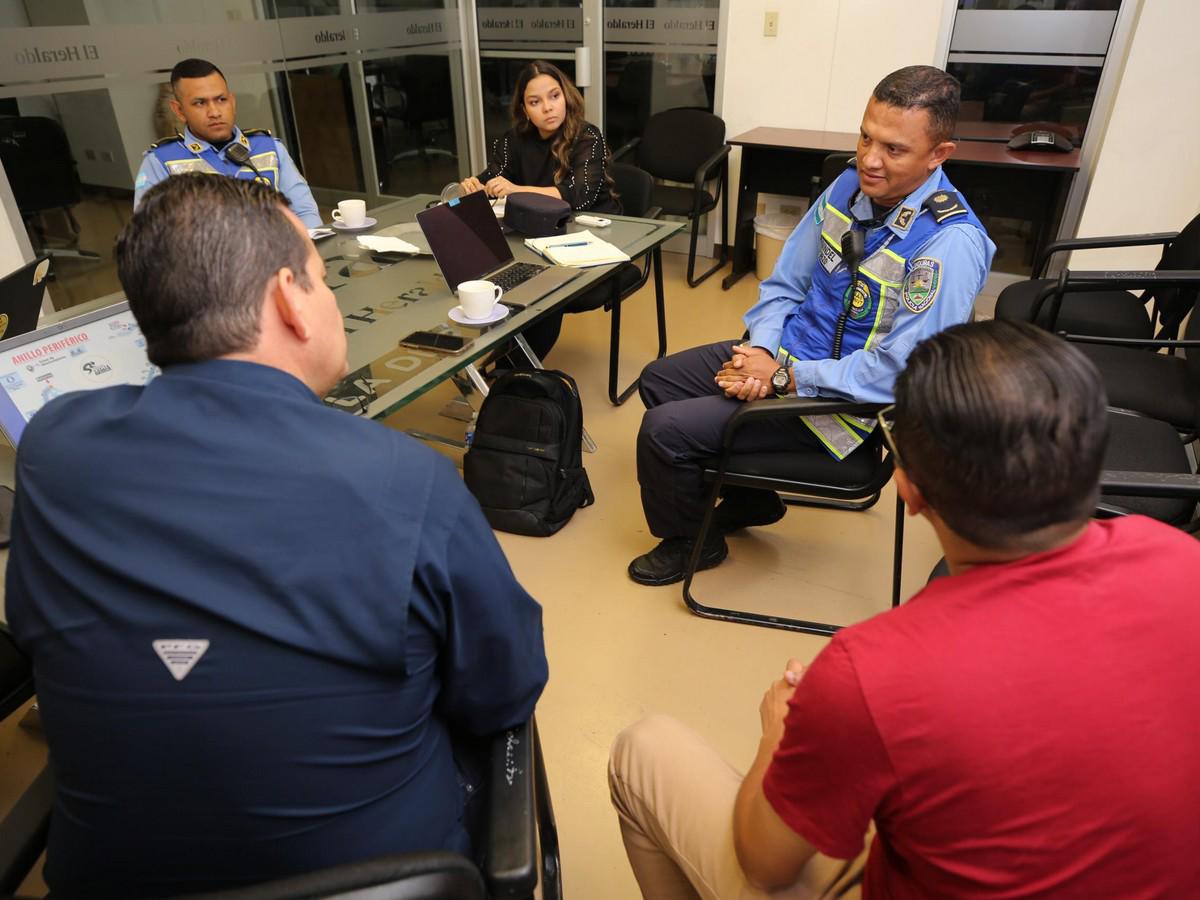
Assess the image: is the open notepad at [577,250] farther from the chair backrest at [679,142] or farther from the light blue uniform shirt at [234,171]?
the chair backrest at [679,142]

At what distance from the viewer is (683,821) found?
1050 millimetres

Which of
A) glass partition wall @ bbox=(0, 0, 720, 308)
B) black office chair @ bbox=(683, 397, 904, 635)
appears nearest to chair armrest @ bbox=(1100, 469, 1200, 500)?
black office chair @ bbox=(683, 397, 904, 635)

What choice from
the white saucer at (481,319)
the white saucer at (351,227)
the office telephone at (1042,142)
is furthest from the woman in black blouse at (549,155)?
the office telephone at (1042,142)

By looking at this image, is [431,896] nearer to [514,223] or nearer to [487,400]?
[487,400]

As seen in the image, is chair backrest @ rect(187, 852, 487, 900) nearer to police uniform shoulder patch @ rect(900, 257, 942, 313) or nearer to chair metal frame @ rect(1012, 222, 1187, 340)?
police uniform shoulder patch @ rect(900, 257, 942, 313)

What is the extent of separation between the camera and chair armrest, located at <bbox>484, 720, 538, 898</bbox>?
85cm

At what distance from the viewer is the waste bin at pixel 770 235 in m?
3.94

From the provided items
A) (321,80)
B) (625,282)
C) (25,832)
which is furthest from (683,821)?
(321,80)

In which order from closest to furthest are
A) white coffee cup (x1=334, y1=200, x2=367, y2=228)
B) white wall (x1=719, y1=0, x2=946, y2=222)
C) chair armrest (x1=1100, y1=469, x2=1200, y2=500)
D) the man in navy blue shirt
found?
the man in navy blue shirt
chair armrest (x1=1100, y1=469, x2=1200, y2=500)
white coffee cup (x1=334, y1=200, x2=367, y2=228)
white wall (x1=719, y1=0, x2=946, y2=222)

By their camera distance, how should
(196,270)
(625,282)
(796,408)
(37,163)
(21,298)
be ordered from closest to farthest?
(196,270) → (21,298) → (796,408) → (625,282) → (37,163)

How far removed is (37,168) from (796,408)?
11.0ft

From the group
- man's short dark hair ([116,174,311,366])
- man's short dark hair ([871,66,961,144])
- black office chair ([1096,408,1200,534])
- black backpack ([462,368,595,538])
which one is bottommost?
black backpack ([462,368,595,538])

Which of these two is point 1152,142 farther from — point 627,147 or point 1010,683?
point 1010,683

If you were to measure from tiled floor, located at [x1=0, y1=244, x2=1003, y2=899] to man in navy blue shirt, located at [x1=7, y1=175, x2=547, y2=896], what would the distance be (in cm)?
85
